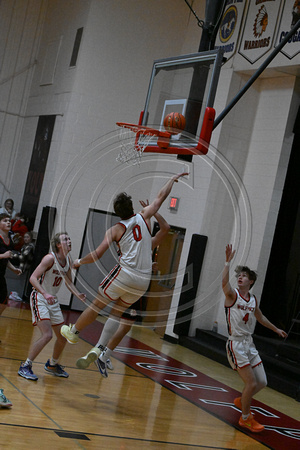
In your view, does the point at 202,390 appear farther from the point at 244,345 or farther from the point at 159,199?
the point at 159,199

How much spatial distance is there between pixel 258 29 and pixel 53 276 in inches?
251

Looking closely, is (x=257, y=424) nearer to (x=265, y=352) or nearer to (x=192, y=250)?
(x=265, y=352)

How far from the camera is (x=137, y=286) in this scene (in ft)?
20.9

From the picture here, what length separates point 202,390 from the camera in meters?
8.44

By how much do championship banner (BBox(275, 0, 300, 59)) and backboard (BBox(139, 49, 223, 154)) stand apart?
337 centimetres

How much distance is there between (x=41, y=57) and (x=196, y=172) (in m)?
5.86

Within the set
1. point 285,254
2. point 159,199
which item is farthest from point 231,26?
point 159,199

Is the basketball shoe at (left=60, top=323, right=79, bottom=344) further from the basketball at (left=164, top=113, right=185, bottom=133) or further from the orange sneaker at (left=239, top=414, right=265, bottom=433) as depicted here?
the basketball at (left=164, top=113, right=185, bottom=133)

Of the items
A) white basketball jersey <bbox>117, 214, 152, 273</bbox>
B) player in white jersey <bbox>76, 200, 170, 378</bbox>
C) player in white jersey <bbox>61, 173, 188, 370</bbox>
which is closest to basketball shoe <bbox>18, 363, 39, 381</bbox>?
player in white jersey <bbox>76, 200, 170, 378</bbox>

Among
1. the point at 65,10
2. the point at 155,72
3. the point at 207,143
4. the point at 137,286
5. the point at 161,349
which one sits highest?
the point at 65,10

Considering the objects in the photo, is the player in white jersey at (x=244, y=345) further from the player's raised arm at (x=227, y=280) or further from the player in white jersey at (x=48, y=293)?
the player in white jersey at (x=48, y=293)

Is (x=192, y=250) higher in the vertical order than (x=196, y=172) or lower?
lower

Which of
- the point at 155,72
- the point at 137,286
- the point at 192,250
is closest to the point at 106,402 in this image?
the point at 137,286

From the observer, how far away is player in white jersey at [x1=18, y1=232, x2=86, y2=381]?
706cm
